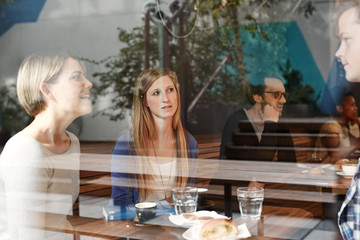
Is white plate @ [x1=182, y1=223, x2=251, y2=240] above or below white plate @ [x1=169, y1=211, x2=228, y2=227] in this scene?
below

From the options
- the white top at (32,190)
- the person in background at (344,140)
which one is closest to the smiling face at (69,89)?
the white top at (32,190)

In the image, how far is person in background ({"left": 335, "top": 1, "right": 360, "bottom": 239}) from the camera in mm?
994

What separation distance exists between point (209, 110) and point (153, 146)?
3672 millimetres

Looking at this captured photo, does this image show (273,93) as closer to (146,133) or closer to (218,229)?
(146,133)

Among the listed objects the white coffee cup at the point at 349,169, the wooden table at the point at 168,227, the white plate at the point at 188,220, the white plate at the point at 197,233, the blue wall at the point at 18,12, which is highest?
the blue wall at the point at 18,12

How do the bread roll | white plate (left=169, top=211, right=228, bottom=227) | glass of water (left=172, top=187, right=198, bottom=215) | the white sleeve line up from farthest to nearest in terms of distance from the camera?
the white sleeve
glass of water (left=172, top=187, right=198, bottom=215)
white plate (left=169, top=211, right=228, bottom=227)
the bread roll

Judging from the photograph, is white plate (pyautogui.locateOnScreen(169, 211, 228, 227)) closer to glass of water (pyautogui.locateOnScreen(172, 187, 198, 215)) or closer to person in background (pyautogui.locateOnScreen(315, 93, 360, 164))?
glass of water (pyautogui.locateOnScreen(172, 187, 198, 215))

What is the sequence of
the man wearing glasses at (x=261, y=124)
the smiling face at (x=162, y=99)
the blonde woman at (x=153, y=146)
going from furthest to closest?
the man wearing glasses at (x=261, y=124) < the smiling face at (x=162, y=99) < the blonde woman at (x=153, y=146)

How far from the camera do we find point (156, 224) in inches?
60.1

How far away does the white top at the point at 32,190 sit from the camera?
72.4 inches

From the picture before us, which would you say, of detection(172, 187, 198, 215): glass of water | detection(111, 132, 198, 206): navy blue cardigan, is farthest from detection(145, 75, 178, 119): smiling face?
detection(172, 187, 198, 215): glass of water

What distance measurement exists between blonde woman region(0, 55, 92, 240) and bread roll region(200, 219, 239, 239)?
0.61 m

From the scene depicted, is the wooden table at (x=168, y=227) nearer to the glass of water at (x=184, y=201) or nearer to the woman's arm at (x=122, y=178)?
the glass of water at (x=184, y=201)

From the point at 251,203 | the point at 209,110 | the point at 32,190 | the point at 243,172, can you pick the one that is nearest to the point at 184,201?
the point at 251,203
